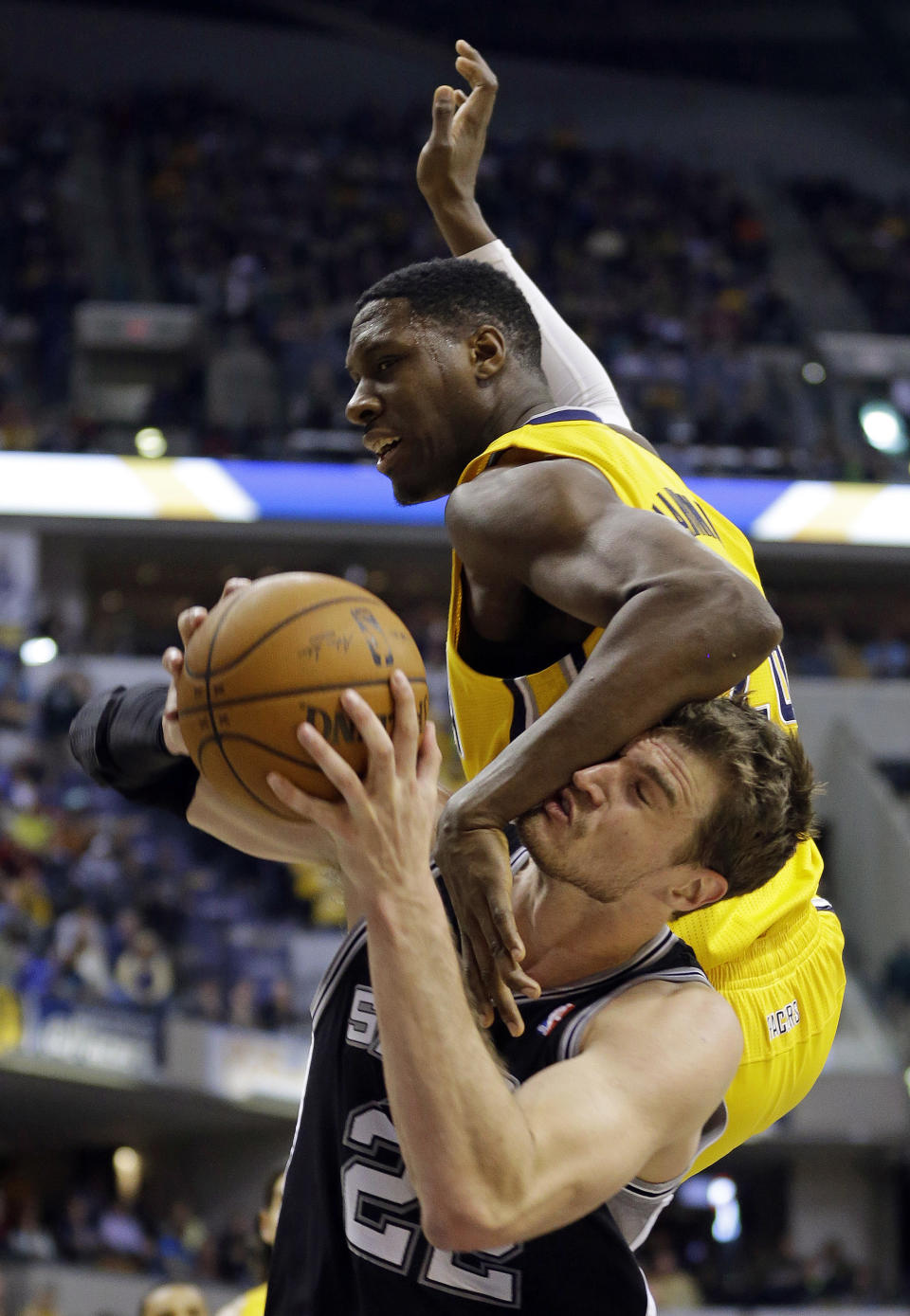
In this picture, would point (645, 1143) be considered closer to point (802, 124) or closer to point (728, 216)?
point (728, 216)

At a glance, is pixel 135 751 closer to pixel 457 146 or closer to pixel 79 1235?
pixel 457 146

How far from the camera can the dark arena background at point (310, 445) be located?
1294cm

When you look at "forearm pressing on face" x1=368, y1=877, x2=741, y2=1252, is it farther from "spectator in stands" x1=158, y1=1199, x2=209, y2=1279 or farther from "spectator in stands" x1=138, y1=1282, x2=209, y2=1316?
"spectator in stands" x1=158, y1=1199, x2=209, y2=1279

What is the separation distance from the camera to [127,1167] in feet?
54.3

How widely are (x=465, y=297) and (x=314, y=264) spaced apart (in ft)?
55.1

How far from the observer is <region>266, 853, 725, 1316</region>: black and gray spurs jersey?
1.97 meters

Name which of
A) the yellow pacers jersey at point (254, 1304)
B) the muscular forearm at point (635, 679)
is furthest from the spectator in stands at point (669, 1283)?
the muscular forearm at point (635, 679)

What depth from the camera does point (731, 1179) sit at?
1642 centimetres

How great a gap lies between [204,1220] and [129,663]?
5.88 m

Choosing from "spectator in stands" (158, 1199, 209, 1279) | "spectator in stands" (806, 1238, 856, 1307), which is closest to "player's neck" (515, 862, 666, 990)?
"spectator in stands" (158, 1199, 209, 1279)

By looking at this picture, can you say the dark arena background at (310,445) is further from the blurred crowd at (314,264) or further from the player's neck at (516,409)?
the player's neck at (516,409)

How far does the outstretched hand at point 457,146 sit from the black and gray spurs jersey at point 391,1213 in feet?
6.27

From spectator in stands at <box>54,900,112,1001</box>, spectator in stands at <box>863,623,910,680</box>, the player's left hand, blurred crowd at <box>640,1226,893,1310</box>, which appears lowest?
blurred crowd at <box>640,1226,893,1310</box>

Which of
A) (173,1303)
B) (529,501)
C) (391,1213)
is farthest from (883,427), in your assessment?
(391,1213)
